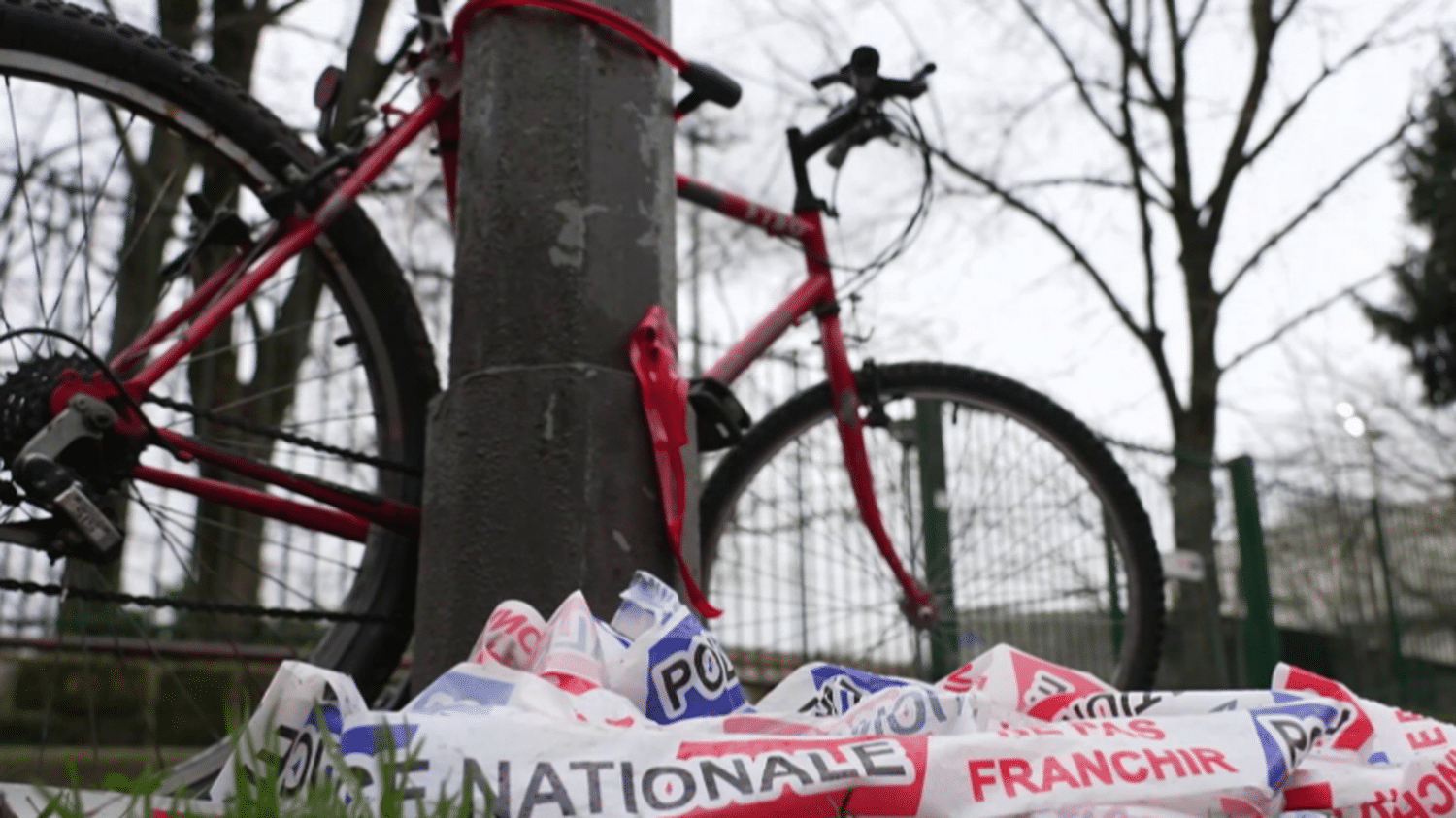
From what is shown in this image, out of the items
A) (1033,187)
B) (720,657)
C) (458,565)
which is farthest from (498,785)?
(1033,187)

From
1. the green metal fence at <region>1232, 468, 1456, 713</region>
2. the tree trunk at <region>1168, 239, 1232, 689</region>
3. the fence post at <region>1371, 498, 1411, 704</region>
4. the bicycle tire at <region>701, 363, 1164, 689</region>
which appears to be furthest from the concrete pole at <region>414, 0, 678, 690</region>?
the fence post at <region>1371, 498, 1411, 704</region>

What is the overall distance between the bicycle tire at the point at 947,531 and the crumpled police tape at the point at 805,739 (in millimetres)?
1177

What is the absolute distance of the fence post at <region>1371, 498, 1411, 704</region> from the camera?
957 cm

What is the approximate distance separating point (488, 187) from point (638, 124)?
0.85ft

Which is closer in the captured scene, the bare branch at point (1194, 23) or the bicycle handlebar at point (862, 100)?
the bicycle handlebar at point (862, 100)

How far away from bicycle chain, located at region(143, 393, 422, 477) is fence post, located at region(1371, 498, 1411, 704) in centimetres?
920

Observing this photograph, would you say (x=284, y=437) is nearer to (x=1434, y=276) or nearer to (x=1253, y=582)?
(x=1253, y=582)

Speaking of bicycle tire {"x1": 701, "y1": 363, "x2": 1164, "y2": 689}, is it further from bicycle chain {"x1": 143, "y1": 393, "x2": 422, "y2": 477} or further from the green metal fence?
the green metal fence

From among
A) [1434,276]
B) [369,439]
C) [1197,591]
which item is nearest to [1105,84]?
A: [1197,591]

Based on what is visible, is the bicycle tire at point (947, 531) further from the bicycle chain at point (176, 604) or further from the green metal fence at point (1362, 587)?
the green metal fence at point (1362, 587)

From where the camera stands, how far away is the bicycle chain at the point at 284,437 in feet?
6.76

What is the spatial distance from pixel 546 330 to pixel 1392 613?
966 centimetres

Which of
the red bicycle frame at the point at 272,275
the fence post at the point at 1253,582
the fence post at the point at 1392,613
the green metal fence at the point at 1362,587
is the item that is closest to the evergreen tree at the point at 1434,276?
the green metal fence at the point at 1362,587

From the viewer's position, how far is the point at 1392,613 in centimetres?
976
